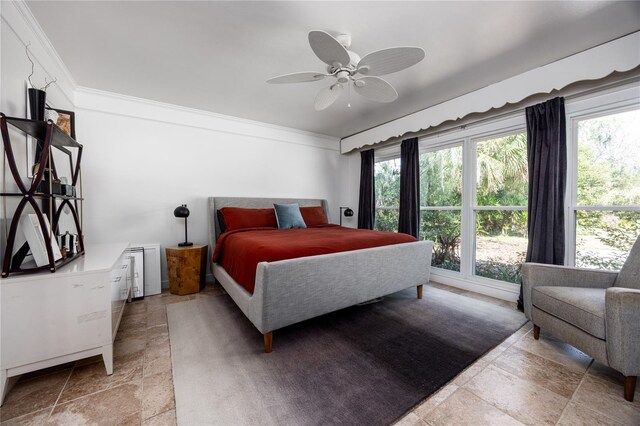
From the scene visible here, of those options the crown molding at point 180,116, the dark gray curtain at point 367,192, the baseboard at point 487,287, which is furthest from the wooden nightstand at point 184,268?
the baseboard at point 487,287

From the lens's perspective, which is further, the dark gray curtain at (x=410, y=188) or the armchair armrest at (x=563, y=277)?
the dark gray curtain at (x=410, y=188)

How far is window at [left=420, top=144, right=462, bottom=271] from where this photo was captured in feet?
11.3

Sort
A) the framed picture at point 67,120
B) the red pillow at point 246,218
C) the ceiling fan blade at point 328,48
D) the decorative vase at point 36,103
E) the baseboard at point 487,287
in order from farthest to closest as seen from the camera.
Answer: the red pillow at point 246,218 → the baseboard at point 487,287 → the framed picture at point 67,120 → the decorative vase at point 36,103 → the ceiling fan blade at point 328,48

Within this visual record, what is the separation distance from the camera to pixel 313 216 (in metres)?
4.05

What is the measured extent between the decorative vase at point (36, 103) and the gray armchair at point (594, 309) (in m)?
3.84

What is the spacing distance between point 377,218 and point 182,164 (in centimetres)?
327

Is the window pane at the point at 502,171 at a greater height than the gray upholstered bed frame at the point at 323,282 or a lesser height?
greater

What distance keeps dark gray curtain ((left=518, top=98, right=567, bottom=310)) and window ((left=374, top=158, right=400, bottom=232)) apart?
187 centimetres

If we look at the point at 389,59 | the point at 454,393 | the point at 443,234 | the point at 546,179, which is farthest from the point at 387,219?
the point at 454,393

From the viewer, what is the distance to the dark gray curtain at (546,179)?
2.38m

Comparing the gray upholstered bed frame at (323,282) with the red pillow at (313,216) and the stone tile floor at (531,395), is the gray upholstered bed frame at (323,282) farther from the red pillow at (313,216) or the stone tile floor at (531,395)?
the red pillow at (313,216)

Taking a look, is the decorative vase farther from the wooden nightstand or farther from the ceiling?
the wooden nightstand

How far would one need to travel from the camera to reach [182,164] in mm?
3426

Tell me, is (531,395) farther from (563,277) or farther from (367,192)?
(367,192)
